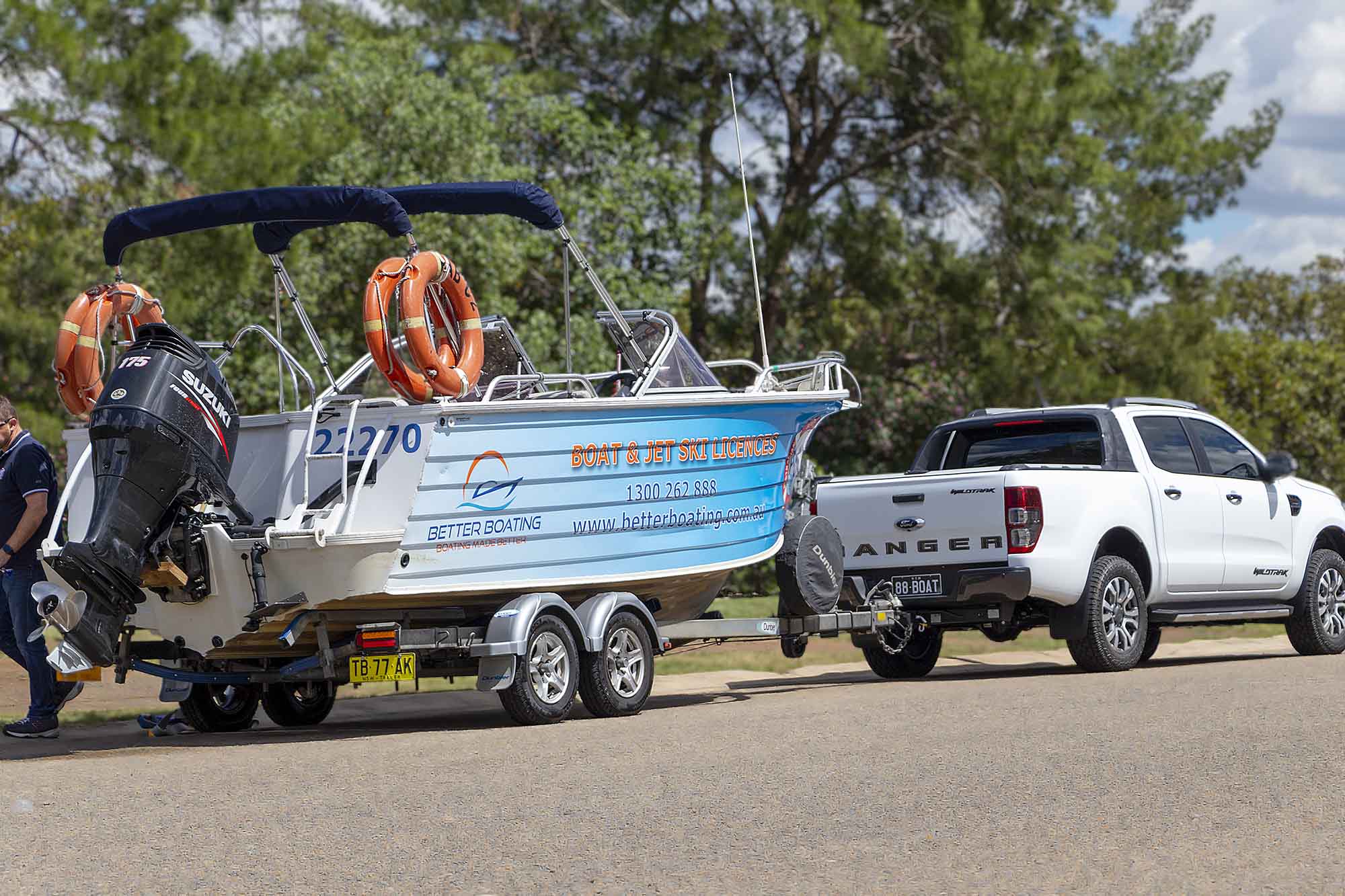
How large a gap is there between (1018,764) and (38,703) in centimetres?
623

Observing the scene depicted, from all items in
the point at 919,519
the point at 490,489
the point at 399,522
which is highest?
the point at 490,489

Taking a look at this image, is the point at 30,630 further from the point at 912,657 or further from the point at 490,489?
the point at 912,657

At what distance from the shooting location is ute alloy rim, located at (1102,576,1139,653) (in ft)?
42.8

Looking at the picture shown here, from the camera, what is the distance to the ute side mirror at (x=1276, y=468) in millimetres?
14586

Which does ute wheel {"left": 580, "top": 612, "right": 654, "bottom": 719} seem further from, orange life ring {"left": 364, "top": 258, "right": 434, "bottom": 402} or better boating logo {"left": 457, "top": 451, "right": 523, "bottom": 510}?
orange life ring {"left": 364, "top": 258, "right": 434, "bottom": 402}

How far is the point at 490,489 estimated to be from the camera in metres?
10.5

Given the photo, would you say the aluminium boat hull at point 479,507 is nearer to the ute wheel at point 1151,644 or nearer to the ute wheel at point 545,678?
the ute wheel at point 545,678

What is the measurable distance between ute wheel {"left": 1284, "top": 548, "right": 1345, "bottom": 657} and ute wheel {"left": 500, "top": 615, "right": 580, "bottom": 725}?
729 centimetres

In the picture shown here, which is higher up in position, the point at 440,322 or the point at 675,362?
the point at 440,322

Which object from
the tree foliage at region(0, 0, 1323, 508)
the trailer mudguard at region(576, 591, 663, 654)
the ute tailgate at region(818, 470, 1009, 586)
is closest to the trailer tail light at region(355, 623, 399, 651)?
the trailer mudguard at region(576, 591, 663, 654)

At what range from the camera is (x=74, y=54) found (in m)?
22.3

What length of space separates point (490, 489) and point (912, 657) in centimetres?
525

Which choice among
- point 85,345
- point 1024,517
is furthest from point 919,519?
point 85,345

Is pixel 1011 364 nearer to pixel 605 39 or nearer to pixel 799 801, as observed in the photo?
pixel 605 39
